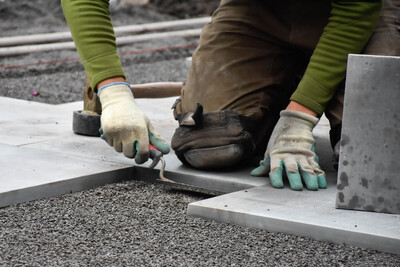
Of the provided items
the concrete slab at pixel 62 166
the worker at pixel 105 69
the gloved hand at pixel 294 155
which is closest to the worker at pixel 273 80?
the gloved hand at pixel 294 155

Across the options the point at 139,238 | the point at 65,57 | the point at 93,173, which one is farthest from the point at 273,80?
the point at 65,57

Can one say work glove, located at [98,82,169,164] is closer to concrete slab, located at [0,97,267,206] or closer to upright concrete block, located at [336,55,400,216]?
concrete slab, located at [0,97,267,206]

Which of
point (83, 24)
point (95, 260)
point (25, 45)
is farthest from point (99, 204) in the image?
point (25, 45)

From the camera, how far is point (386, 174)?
2406mm

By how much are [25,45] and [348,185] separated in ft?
14.0

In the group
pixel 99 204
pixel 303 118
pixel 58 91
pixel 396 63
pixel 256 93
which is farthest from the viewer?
pixel 58 91

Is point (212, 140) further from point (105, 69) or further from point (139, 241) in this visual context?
point (139, 241)

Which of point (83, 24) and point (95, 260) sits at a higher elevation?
point (83, 24)

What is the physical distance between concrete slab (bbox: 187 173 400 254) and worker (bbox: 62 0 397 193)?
0.48ft

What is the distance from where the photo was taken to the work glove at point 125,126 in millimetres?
2752

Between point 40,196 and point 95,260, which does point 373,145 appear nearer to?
point 95,260

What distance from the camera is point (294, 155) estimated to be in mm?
2746

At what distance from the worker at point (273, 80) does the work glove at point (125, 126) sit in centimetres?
20

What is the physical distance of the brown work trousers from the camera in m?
3.07
